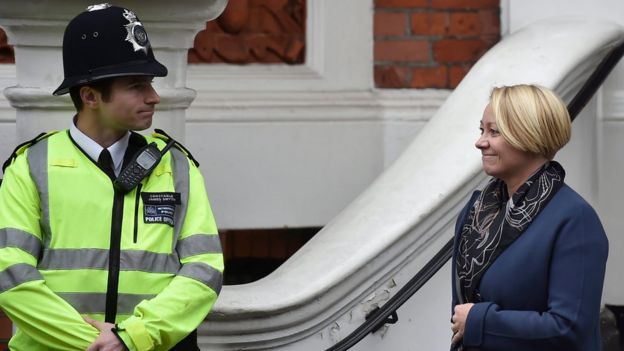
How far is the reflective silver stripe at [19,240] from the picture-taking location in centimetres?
355

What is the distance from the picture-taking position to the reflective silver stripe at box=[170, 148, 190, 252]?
367 centimetres

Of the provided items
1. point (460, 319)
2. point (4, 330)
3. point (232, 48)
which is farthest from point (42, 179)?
point (232, 48)

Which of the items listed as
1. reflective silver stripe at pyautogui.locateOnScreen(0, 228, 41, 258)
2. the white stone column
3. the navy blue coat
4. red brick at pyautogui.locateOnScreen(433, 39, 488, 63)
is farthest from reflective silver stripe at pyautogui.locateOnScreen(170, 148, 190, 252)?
red brick at pyautogui.locateOnScreen(433, 39, 488, 63)

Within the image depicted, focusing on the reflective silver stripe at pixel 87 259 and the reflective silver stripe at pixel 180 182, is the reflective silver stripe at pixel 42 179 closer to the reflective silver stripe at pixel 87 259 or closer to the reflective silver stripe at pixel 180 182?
the reflective silver stripe at pixel 87 259

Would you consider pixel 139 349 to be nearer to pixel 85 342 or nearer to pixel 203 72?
pixel 85 342

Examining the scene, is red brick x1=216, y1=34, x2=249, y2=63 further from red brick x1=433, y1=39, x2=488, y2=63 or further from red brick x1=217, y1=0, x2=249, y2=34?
red brick x1=433, y1=39, x2=488, y2=63

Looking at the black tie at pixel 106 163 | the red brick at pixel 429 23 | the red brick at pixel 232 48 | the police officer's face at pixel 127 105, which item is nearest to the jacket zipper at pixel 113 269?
Answer: the black tie at pixel 106 163

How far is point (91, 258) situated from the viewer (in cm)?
357

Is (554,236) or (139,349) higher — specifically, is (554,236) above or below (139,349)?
above

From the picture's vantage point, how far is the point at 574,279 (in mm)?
3340

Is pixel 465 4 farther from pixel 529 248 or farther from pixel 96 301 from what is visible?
pixel 96 301

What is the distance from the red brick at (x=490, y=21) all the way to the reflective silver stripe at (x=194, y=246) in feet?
9.09

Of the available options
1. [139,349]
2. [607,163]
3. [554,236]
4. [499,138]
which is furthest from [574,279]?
[607,163]

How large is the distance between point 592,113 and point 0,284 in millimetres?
2744
